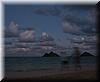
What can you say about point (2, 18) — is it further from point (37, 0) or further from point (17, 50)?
point (17, 50)

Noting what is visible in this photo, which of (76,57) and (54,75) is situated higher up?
(76,57)

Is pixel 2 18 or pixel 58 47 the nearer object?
pixel 2 18

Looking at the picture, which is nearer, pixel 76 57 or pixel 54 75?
pixel 54 75

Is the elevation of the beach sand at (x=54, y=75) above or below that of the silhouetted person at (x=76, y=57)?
below

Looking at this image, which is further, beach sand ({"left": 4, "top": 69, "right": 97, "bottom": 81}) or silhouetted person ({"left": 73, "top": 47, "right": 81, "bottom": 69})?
silhouetted person ({"left": 73, "top": 47, "right": 81, "bottom": 69})

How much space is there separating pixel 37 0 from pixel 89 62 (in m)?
4.58

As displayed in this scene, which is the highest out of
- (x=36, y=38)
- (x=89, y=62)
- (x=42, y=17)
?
→ (x=42, y=17)

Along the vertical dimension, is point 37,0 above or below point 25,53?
above

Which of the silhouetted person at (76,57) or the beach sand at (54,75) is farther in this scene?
the silhouetted person at (76,57)

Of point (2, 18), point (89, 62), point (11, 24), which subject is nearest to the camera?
point (2, 18)

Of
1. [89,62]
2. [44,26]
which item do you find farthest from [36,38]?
[89,62]

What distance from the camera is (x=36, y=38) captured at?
10414 mm

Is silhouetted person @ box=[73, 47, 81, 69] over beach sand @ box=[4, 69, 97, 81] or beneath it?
over

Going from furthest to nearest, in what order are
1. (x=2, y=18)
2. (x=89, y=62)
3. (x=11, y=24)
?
1. (x=89, y=62)
2. (x=11, y=24)
3. (x=2, y=18)
